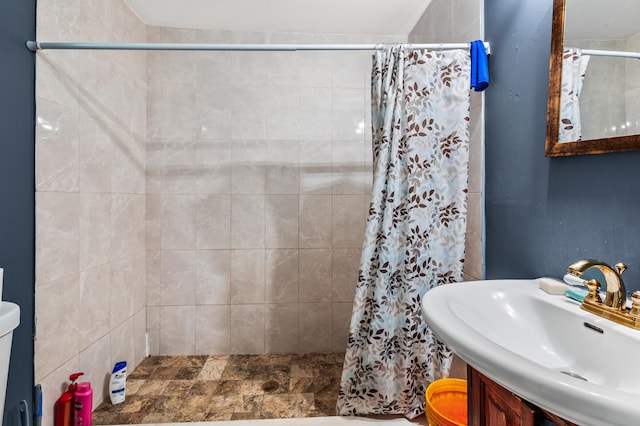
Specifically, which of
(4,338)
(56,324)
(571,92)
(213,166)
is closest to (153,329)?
(56,324)

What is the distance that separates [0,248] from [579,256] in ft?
6.50

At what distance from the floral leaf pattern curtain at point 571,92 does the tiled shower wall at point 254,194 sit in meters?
1.43

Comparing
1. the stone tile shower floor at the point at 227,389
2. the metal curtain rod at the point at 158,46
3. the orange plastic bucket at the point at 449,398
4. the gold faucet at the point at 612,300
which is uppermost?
the metal curtain rod at the point at 158,46

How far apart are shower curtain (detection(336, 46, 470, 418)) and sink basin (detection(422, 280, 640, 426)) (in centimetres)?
50

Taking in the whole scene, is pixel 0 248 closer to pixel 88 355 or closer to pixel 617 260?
pixel 88 355

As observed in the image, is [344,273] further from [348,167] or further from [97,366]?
[97,366]

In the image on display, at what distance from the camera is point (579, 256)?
994 mm

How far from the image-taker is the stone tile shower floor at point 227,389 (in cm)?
169

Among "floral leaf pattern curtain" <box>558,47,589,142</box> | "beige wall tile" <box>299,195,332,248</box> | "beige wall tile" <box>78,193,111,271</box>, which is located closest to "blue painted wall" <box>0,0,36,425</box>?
"beige wall tile" <box>78,193,111,271</box>

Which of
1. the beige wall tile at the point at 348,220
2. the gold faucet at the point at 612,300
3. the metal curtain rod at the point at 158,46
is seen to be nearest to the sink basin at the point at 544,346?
the gold faucet at the point at 612,300

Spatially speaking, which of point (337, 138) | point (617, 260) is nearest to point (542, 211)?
point (617, 260)

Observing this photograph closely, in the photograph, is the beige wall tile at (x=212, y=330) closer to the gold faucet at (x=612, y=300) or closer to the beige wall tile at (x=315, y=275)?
the beige wall tile at (x=315, y=275)

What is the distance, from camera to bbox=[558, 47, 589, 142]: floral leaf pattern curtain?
3.28ft

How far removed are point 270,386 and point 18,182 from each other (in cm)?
159
